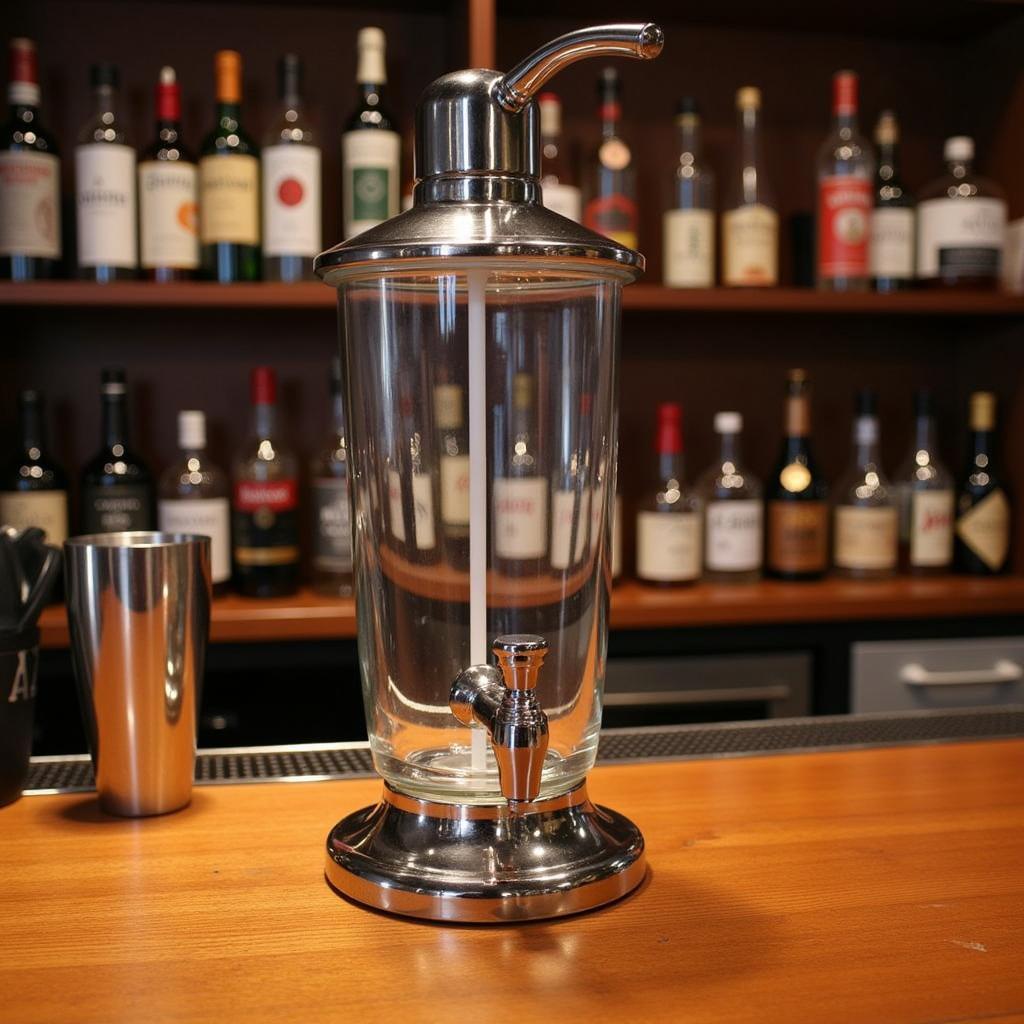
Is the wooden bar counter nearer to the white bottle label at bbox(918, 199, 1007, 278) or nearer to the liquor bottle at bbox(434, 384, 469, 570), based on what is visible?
the liquor bottle at bbox(434, 384, 469, 570)

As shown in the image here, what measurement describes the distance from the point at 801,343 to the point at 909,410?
9.0 inches

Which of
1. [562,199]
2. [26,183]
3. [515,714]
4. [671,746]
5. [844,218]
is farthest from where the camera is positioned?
[844,218]

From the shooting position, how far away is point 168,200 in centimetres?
160

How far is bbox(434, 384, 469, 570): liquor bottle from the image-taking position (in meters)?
0.53

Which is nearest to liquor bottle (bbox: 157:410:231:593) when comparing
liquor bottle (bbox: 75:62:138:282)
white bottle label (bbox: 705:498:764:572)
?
liquor bottle (bbox: 75:62:138:282)

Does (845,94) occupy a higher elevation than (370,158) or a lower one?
higher

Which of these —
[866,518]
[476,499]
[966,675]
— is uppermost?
[476,499]

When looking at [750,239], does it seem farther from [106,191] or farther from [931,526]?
[106,191]

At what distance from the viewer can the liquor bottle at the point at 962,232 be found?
5.92 ft

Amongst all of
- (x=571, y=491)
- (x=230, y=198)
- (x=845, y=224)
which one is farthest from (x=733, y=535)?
(x=571, y=491)

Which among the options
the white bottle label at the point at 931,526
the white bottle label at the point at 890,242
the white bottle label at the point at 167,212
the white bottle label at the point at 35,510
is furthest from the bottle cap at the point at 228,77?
the white bottle label at the point at 931,526

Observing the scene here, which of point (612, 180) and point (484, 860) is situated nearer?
point (484, 860)

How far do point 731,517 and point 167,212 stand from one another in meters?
0.89

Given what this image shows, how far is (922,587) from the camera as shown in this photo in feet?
5.83
